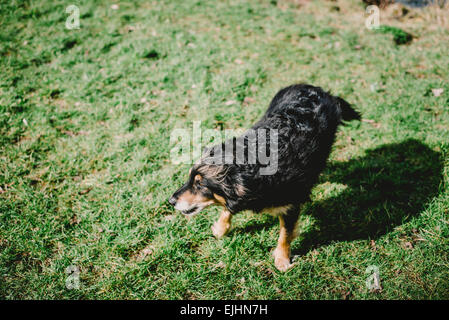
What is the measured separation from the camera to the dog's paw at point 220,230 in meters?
2.95

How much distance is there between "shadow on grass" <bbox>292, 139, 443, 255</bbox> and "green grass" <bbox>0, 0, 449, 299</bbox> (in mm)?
19

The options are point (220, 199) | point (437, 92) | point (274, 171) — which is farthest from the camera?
point (437, 92)

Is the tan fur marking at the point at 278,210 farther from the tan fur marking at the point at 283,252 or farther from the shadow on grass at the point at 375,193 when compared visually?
the shadow on grass at the point at 375,193

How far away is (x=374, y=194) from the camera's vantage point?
333cm

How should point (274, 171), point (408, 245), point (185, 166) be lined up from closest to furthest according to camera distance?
point (274, 171), point (408, 245), point (185, 166)

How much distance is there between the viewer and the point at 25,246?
2807 mm

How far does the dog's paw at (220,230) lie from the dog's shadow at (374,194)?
40 centimetres

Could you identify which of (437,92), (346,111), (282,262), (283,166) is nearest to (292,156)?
(283,166)

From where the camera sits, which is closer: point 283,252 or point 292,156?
point 292,156

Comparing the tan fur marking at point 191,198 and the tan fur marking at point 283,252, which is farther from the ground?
the tan fur marking at point 191,198

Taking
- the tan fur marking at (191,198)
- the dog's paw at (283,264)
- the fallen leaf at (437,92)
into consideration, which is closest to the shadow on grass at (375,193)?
the dog's paw at (283,264)

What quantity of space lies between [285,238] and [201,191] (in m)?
0.99

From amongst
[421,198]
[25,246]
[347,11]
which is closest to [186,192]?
[25,246]

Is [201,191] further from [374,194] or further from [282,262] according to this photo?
[374,194]
